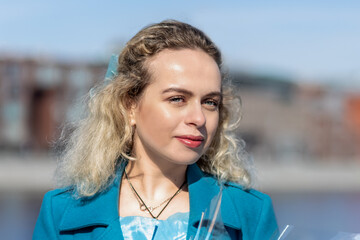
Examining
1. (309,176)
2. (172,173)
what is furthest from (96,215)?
(309,176)

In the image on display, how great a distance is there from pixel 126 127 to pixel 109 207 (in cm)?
31

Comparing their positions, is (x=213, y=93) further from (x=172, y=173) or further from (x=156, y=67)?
(x=172, y=173)

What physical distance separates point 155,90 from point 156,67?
86 mm

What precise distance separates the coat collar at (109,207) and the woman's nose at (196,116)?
306 mm

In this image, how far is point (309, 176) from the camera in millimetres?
31547

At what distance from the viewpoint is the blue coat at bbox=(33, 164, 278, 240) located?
2.04m

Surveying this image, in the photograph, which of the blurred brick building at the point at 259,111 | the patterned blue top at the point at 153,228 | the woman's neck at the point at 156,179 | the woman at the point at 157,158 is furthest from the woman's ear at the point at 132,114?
the blurred brick building at the point at 259,111

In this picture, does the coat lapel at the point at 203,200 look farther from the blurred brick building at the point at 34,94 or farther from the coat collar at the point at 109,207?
the blurred brick building at the point at 34,94

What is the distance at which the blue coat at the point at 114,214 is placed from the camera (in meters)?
2.04

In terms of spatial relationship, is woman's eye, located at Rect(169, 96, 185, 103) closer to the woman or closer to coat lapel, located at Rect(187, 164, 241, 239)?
the woman

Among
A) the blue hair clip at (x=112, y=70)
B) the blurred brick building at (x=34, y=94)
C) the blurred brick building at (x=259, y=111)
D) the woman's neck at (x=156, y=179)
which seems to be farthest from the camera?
the blurred brick building at (x=259, y=111)

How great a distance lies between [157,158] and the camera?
7.04 ft

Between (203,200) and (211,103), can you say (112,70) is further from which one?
(203,200)

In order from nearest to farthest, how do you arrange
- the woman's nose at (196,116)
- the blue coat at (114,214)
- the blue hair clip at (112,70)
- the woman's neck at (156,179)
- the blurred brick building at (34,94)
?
the woman's nose at (196,116) → the blue coat at (114,214) → the woman's neck at (156,179) → the blue hair clip at (112,70) → the blurred brick building at (34,94)
